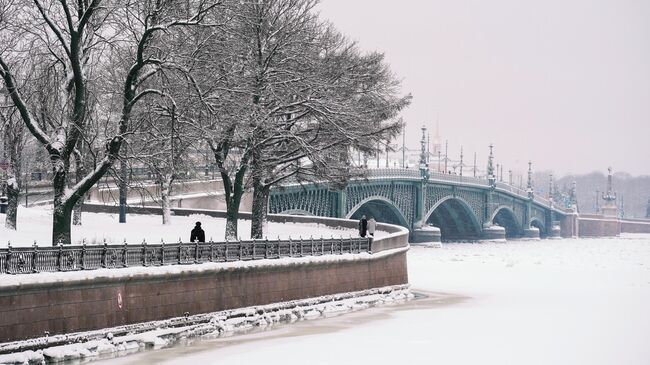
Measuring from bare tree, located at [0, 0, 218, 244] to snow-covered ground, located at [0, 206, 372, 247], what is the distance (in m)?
3.06

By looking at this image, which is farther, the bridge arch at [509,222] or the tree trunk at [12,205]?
the bridge arch at [509,222]

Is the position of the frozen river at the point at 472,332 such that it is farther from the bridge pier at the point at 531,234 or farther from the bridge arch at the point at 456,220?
the bridge pier at the point at 531,234

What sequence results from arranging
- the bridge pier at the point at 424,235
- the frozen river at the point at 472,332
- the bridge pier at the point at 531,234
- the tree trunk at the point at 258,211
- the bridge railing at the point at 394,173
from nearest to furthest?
the frozen river at the point at 472,332, the tree trunk at the point at 258,211, the bridge railing at the point at 394,173, the bridge pier at the point at 424,235, the bridge pier at the point at 531,234

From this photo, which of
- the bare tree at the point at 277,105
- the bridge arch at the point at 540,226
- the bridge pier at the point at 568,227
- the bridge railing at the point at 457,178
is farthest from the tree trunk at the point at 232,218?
the bridge pier at the point at 568,227

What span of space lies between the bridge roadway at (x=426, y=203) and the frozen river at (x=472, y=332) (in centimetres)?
1336

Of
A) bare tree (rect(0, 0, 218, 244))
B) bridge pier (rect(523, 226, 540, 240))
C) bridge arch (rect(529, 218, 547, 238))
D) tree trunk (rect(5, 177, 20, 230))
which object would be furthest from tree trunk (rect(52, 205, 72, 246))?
bridge arch (rect(529, 218, 547, 238))

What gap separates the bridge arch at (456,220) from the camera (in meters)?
132

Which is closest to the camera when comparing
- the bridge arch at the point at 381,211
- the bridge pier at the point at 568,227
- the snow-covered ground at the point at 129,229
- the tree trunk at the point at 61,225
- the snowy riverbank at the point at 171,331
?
the snowy riverbank at the point at 171,331

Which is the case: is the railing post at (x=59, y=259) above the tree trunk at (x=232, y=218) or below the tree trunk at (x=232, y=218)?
below

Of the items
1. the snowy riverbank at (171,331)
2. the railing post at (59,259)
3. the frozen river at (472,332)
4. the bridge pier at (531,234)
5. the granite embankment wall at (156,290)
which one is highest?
the bridge pier at (531,234)

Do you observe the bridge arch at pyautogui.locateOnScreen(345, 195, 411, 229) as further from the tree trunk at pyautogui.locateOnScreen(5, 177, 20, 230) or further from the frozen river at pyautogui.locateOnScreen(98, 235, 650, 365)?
the tree trunk at pyautogui.locateOnScreen(5, 177, 20, 230)

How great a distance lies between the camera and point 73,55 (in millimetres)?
33062

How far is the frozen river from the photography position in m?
30.6

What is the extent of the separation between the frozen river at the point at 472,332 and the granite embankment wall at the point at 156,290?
4.54 ft
